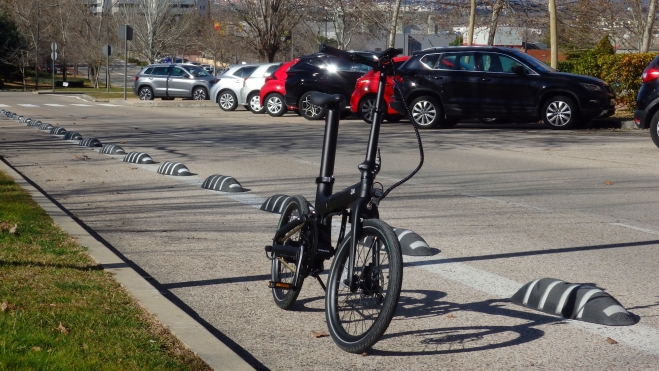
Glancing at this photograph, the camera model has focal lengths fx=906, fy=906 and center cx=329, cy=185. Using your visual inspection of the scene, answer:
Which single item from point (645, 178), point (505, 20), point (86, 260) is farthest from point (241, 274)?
point (505, 20)

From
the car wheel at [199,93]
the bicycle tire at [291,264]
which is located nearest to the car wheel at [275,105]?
the car wheel at [199,93]

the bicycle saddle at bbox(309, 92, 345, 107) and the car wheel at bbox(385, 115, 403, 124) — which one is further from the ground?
the bicycle saddle at bbox(309, 92, 345, 107)

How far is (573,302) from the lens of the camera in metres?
5.17

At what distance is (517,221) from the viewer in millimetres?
8266

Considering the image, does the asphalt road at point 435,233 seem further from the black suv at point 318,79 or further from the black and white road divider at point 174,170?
the black suv at point 318,79

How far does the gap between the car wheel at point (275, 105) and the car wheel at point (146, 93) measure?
1374 cm

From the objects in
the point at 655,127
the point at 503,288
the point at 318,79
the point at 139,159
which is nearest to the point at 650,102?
the point at 655,127

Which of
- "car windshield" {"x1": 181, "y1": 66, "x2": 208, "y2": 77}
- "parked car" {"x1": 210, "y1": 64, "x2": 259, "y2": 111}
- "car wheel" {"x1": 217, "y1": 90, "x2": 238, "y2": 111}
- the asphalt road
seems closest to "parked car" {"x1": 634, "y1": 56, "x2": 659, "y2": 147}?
the asphalt road

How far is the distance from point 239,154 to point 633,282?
9.69 m

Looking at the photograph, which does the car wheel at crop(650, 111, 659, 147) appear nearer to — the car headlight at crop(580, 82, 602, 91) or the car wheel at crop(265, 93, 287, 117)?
the car headlight at crop(580, 82, 602, 91)

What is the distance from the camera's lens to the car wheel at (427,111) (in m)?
20.1

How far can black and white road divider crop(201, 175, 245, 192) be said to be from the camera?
1031 cm

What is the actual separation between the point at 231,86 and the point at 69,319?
85.3ft

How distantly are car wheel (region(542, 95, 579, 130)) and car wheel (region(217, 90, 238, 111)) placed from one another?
13561 mm
